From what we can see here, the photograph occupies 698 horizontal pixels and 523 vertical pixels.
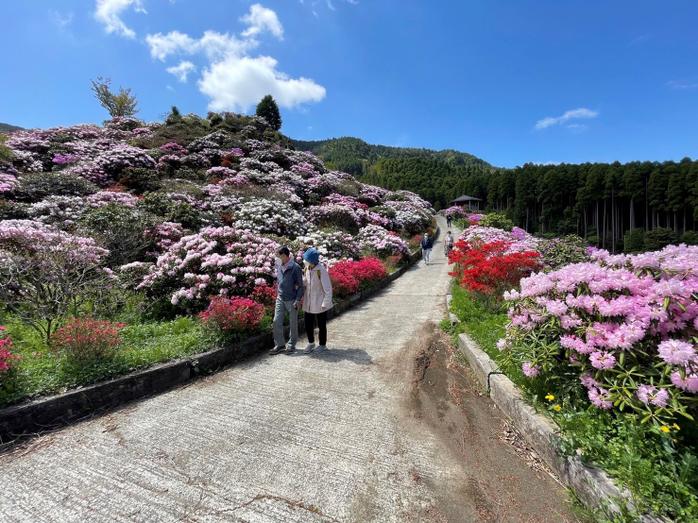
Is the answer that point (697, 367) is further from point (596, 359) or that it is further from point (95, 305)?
point (95, 305)

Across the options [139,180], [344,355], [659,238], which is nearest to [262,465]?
[344,355]

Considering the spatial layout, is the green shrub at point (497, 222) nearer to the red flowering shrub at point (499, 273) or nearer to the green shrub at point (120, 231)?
the red flowering shrub at point (499, 273)

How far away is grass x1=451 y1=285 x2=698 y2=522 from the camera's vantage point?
5.65 feet

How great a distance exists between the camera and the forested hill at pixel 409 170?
223 feet

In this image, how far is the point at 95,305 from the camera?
5.11 metres

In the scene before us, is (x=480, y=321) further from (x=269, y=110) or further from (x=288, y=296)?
(x=269, y=110)

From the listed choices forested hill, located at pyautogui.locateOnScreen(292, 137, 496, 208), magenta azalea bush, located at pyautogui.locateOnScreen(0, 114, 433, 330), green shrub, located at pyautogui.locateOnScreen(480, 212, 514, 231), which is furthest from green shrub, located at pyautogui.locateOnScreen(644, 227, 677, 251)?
magenta azalea bush, located at pyautogui.locateOnScreen(0, 114, 433, 330)

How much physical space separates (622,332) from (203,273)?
6.19m

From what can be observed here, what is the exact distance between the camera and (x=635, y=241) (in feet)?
148

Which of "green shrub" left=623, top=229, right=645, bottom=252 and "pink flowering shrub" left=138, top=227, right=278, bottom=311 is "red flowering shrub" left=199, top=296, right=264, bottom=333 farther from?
"green shrub" left=623, top=229, right=645, bottom=252

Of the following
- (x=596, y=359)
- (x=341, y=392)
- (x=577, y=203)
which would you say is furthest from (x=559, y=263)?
(x=577, y=203)

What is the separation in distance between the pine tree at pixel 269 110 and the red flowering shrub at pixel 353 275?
3422 cm

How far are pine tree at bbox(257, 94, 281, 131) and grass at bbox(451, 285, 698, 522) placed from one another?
40738 millimetres

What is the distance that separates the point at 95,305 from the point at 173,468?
397 centimetres
